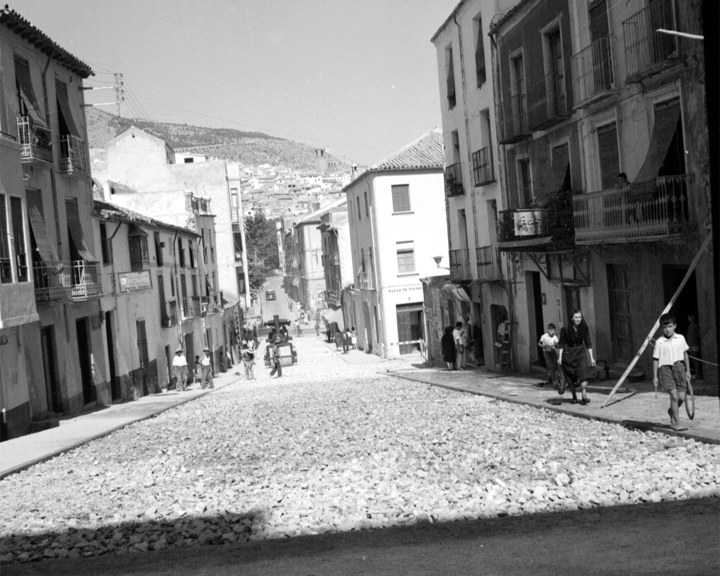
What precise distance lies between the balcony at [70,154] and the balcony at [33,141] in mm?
1050

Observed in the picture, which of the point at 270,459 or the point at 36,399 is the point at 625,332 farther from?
the point at 36,399

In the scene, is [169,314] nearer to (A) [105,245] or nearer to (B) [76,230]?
(A) [105,245]

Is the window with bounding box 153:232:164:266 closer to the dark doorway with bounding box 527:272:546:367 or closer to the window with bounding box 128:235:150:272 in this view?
the window with bounding box 128:235:150:272

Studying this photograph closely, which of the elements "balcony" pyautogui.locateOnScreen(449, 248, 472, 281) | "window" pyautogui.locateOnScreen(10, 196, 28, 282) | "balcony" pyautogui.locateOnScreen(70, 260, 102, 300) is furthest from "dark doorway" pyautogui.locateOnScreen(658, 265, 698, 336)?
"balcony" pyautogui.locateOnScreen(449, 248, 472, 281)

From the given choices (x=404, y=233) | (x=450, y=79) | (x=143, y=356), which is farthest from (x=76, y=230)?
(x=404, y=233)

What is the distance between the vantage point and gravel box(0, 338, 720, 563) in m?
8.59

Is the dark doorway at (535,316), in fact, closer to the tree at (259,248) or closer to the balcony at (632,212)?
the balcony at (632,212)

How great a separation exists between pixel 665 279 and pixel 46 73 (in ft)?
55.6

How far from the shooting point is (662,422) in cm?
1252

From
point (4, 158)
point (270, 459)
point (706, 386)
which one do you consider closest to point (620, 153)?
point (706, 386)

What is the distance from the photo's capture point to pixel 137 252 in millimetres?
32844

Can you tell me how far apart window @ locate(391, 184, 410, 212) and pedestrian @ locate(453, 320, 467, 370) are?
16.6 meters

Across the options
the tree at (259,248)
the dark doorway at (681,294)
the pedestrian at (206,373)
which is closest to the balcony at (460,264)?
the pedestrian at (206,373)

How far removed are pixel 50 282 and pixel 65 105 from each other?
20.1 feet
